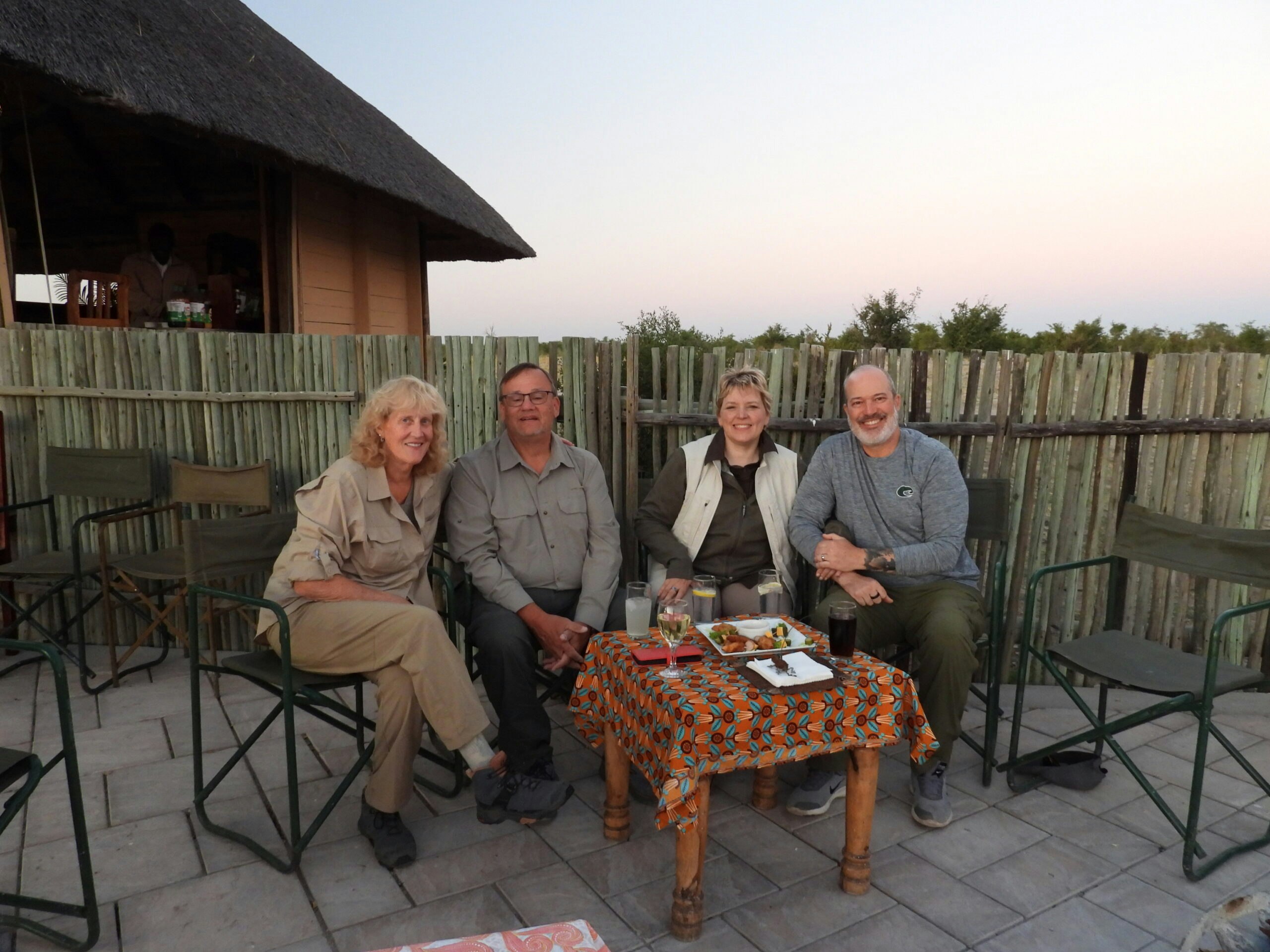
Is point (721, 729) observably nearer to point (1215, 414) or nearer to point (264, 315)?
point (1215, 414)

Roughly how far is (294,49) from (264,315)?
4144 millimetres

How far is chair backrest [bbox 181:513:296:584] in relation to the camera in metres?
2.74

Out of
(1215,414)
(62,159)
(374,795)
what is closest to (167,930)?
(374,795)

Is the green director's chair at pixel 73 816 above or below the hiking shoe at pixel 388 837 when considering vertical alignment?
above

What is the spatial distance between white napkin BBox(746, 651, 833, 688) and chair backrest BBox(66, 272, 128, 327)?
548cm

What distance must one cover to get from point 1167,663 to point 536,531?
2365 millimetres

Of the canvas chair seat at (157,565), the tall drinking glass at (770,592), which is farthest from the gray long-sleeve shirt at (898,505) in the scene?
the canvas chair seat at (157,565)

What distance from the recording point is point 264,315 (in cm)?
676

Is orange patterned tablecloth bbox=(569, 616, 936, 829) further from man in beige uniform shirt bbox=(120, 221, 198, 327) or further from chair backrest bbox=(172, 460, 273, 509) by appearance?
man in beige uniform shirt bbox=(120, 221, 198, 327)

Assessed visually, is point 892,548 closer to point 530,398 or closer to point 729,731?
→ point 729,731

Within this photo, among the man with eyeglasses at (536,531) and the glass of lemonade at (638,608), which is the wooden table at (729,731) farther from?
the man with eyeglasses at (536,531)

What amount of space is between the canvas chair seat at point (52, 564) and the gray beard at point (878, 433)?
372cm

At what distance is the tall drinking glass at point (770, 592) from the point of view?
2.69 metres

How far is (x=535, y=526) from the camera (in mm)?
3205
